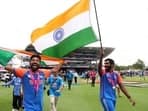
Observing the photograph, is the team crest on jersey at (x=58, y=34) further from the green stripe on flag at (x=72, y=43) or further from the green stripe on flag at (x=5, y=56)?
the green stripe on flag at (x=5, y=56)

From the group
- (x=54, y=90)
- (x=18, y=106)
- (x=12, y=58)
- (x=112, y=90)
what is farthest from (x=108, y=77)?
(x=18, y=106)

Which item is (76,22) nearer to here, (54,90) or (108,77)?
(108,77)

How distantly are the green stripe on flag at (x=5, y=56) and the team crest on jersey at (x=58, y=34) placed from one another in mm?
1567

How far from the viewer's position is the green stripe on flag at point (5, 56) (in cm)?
1041

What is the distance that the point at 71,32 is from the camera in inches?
470

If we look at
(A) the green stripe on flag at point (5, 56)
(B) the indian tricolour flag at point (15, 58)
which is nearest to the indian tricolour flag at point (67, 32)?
(B) the indian tricolour flag at point (15, 58)

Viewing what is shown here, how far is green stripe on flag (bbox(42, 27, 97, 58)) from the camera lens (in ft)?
37.4

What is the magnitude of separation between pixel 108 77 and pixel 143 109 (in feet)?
28.8

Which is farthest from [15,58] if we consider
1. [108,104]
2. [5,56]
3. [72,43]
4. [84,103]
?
[84,103]

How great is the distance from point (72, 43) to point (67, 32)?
372 mm

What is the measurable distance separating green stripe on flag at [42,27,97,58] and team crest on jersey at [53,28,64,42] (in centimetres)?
19

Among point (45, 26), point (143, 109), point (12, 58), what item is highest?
point (45, 26)

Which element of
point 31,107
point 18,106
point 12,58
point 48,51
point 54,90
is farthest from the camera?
point 18,106

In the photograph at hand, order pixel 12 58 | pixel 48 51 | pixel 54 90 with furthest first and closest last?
pixel 54 90
pixel 48 51
pixel 12 58
